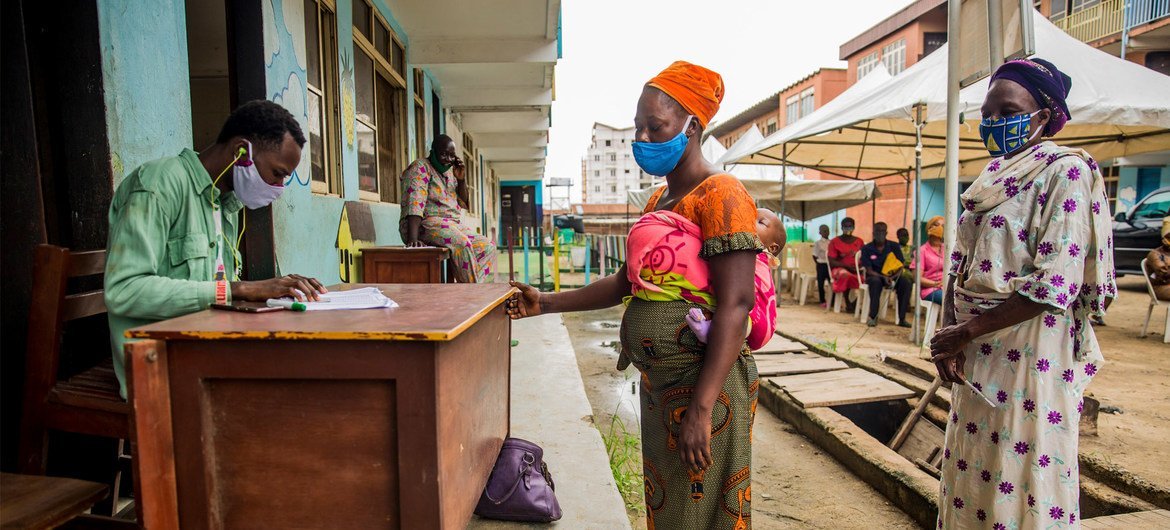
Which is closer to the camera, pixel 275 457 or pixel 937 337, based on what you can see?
pixel 275 457

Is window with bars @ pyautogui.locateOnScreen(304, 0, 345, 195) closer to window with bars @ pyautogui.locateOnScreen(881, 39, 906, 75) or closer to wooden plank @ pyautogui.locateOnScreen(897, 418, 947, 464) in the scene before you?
wooden plank @ pyautogui.locateOnScreen(897, 418, 947, 464)

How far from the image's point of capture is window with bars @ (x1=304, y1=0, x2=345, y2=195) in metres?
3.91

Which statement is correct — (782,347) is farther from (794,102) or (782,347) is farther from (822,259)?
(794,102)

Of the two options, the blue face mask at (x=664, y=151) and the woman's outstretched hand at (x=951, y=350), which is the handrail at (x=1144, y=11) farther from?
the blue face mask at (x=664, y=151)

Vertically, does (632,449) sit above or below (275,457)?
below

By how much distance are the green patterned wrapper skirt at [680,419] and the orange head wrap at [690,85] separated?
0.50 meters

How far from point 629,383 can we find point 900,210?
1849 cm

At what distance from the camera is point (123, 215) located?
1573 millimetres

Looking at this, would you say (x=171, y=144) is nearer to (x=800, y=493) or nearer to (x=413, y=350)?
(x=413, y=350)

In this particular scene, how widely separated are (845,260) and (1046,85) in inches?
317

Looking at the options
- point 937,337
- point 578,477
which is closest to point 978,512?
point 937,337

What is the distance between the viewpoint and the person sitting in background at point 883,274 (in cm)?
806

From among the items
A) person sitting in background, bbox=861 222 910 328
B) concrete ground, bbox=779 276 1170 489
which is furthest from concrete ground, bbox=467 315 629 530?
person sitting in background, bbox=861 222 910 328

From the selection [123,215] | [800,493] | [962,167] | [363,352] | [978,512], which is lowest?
[800,493]
